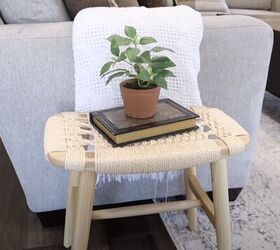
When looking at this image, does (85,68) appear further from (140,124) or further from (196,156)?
(196,156)

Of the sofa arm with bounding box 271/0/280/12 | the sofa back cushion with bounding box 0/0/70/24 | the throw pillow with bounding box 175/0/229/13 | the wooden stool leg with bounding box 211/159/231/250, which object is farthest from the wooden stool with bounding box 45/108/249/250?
the sofa arm with bounding box 271/0/280/12

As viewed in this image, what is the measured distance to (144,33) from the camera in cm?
84

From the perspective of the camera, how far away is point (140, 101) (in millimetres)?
692

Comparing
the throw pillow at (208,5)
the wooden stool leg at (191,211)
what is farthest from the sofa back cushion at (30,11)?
the throw pillow at (208,5)

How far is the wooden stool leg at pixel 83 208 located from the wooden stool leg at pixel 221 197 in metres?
0.30

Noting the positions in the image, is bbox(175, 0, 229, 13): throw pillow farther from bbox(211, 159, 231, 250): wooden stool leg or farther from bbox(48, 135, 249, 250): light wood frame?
bbox(211, 159, 231, 250): wooden stool leg

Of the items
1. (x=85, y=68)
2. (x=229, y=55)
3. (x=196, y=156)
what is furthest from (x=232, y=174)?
(x=85, y=68)

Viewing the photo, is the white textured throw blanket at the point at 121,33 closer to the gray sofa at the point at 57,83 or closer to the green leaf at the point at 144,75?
the gray sofa at the point at 57,83

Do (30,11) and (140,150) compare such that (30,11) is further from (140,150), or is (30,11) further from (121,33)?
(140,150)

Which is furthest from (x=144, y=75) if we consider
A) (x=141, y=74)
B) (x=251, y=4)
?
(x=251, y=4)

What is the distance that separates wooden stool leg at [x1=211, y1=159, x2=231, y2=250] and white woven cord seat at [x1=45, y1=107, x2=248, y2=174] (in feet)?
0.30

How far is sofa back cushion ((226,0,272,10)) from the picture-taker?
305 cm

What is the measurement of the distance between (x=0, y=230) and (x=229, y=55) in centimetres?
97

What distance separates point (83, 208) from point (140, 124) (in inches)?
9.3
